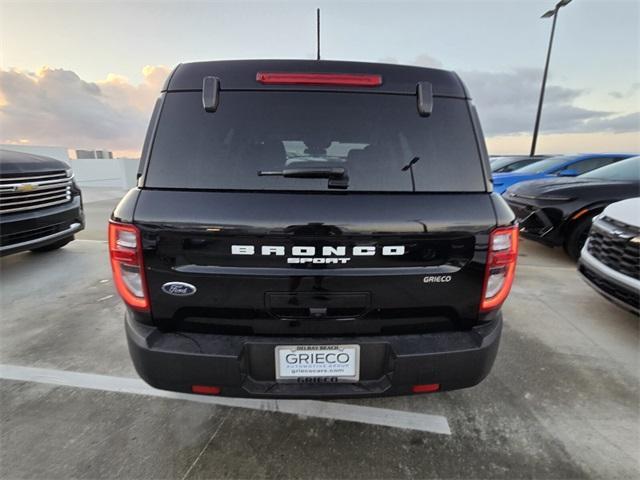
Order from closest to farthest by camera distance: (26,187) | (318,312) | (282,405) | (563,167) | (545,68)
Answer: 1. (318,312)
2. (282,405)
3. (26,187)
4. (563,167)
5. (545,68)

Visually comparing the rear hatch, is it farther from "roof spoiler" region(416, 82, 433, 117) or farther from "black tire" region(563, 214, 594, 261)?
"black tire" region(563, 214, 594, 261)

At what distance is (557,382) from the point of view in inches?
94.8

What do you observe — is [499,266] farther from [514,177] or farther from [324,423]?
[514,177]

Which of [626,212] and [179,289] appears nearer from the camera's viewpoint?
[179,289]

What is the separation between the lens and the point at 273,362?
1.55 metres

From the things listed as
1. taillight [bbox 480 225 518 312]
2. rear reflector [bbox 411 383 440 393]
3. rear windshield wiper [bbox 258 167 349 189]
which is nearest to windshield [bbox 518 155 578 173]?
taillight [bbox 480 225 518 312]

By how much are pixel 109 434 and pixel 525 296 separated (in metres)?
4.08

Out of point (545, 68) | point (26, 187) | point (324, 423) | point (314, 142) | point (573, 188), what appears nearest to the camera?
point (314, 142)

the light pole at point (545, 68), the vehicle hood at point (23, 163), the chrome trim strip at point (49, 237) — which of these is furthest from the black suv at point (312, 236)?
the light pole at point (545, 68)

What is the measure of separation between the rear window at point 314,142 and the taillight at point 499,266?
9.7 inches

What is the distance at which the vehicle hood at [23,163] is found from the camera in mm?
3988

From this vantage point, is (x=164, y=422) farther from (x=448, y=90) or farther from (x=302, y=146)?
(x=448, y=90)

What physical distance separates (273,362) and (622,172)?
6.03 metres

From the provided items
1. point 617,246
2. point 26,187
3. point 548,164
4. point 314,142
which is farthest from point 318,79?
point 548,164
